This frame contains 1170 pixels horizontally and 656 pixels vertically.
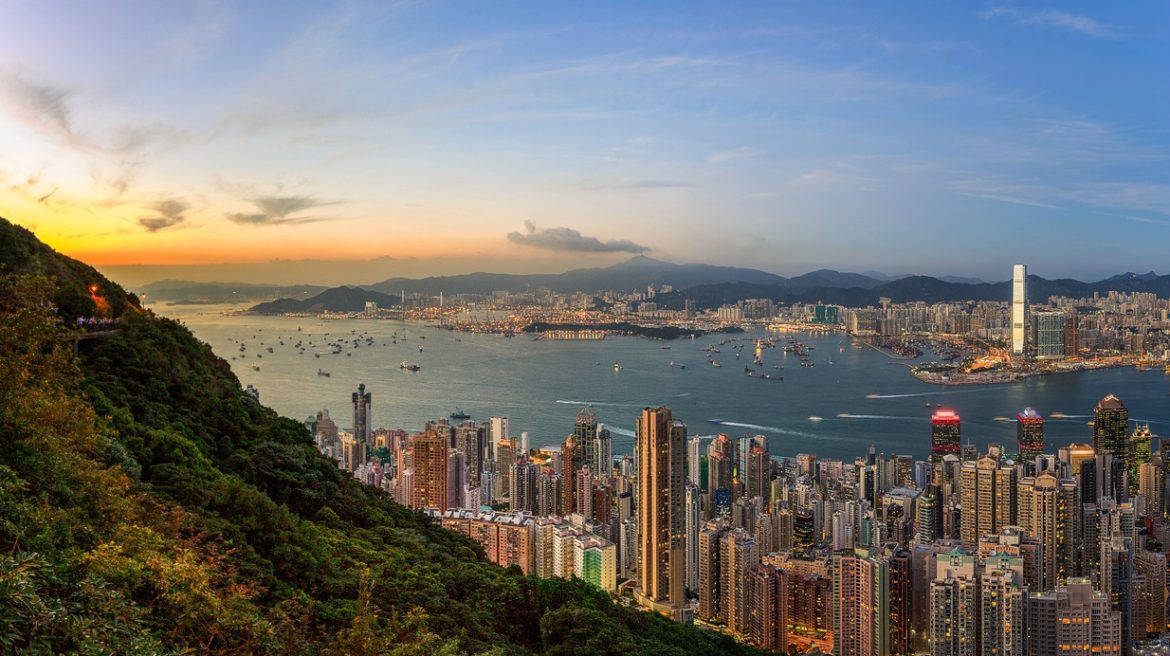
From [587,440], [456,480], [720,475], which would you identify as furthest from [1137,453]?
[456,480]

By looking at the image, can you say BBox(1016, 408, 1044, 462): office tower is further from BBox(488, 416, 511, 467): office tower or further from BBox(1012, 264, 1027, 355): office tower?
BBox(1012, 264, 1027, 355): office tower

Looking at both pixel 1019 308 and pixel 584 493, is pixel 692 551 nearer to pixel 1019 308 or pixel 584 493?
pixel 584 493

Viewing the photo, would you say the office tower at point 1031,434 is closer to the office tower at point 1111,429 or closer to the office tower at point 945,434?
the office tower at point 1111,429

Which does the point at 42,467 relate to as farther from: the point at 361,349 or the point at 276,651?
the point at 361,349

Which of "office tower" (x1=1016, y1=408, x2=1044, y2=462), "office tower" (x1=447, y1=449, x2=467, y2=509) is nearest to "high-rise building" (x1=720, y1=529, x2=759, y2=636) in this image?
"office tower" (x1=447, y1=449, x2=467, y2=509)

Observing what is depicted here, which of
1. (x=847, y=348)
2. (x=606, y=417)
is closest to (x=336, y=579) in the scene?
(x=606, y=417)

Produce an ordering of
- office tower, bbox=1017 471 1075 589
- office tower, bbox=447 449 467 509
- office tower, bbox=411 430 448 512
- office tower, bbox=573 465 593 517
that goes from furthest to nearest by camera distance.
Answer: office tower, bbox=447 449 467 509 < office tower, bbox=411 430 448 512 < office tower, bbox=573 465 593 517 < office tower, bbox=1017 471 1075 589

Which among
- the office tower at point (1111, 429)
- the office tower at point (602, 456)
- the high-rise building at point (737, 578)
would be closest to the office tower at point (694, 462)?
the office tower at point (602, 456)
